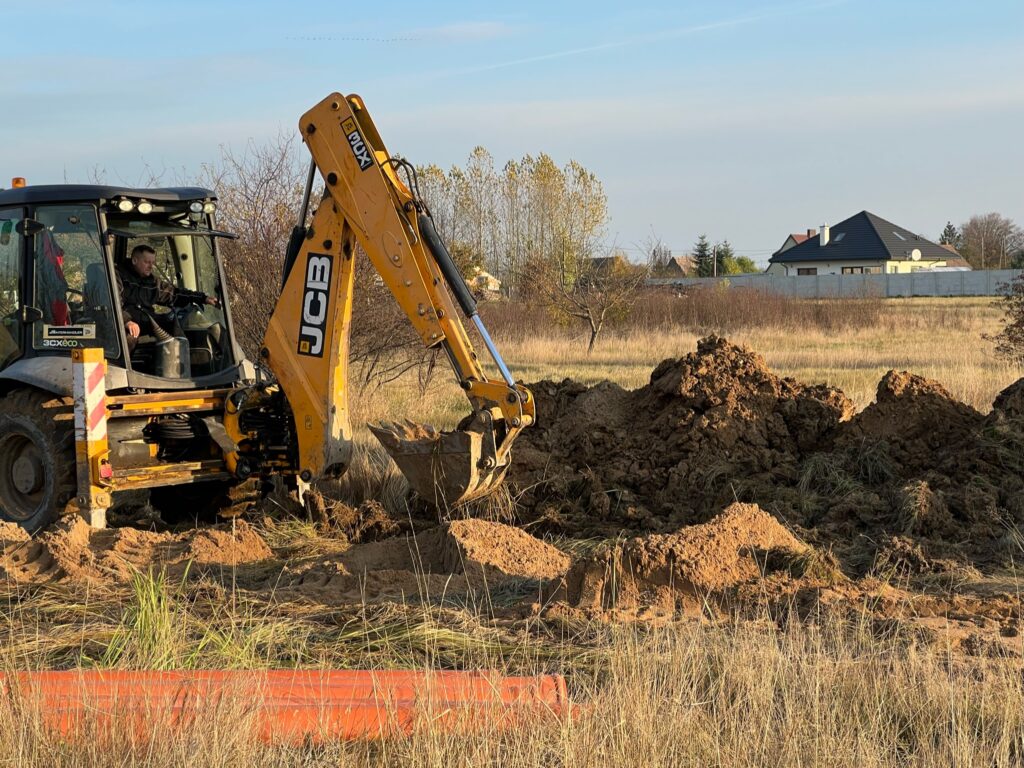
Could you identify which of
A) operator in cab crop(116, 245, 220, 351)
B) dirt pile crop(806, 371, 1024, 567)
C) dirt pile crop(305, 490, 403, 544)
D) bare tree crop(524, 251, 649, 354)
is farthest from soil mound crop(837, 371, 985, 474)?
bare tree crop(524, 251, 649, 354)

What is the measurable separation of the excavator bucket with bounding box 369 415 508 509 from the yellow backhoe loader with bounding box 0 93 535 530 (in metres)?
0.01

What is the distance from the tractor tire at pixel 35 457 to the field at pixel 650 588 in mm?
505

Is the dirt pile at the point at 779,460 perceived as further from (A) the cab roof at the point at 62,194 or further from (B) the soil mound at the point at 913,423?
(A) the cab roof at the point at 62,194

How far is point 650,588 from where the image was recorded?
6191mm

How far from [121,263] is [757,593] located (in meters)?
5.50

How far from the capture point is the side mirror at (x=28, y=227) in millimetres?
8375

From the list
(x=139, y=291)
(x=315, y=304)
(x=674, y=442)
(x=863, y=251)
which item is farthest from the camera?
(x=863, y=251)

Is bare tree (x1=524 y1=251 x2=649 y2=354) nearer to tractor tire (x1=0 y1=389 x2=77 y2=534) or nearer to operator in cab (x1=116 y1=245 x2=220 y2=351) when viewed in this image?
operator in cab (x1=116 y1=245 x2=220 y2=351)

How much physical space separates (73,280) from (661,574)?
4947mm

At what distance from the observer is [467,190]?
157ft

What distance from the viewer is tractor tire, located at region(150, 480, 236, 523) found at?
31.0ft

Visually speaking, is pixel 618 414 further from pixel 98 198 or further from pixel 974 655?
pixel 974 655

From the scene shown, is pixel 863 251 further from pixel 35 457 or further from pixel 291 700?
pixel 291 700

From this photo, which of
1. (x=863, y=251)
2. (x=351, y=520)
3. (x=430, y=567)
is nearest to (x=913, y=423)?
(x=430, y=567)
